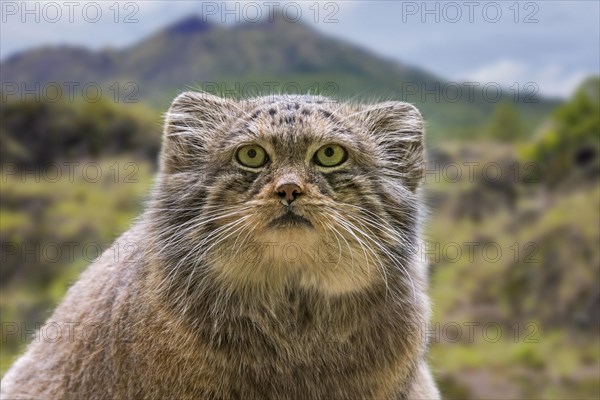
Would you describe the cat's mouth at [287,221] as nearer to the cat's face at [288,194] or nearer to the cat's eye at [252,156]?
the cat's face at [288,194]

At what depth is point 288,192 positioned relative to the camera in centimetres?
329

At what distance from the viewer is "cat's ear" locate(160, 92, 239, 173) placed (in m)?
3.88

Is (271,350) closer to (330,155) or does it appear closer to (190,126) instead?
(330,155)

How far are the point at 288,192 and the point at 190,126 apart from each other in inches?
37.7

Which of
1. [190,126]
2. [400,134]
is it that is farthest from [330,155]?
[190,126]

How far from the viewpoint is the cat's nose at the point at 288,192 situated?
129 inches

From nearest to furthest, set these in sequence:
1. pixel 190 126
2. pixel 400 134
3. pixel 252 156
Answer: pixel 252 156
pixel 190 126
pixel 400 134

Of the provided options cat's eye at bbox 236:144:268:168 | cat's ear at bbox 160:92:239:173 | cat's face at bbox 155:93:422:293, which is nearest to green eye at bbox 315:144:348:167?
cat's face at bbox 155:93:422:293

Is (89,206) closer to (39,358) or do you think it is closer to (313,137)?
(39,358)

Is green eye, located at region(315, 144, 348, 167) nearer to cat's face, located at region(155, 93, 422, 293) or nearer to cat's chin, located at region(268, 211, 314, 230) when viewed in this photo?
cat's face, located at region(155, 93, 422, 293)

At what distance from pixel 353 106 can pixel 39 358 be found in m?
2.48

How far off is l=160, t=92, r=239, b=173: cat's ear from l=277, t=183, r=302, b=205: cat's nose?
69cm

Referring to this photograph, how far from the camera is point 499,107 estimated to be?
67.2 ft

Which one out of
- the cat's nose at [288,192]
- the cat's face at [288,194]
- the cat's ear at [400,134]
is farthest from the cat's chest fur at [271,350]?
the cat's ear at [400,134]
